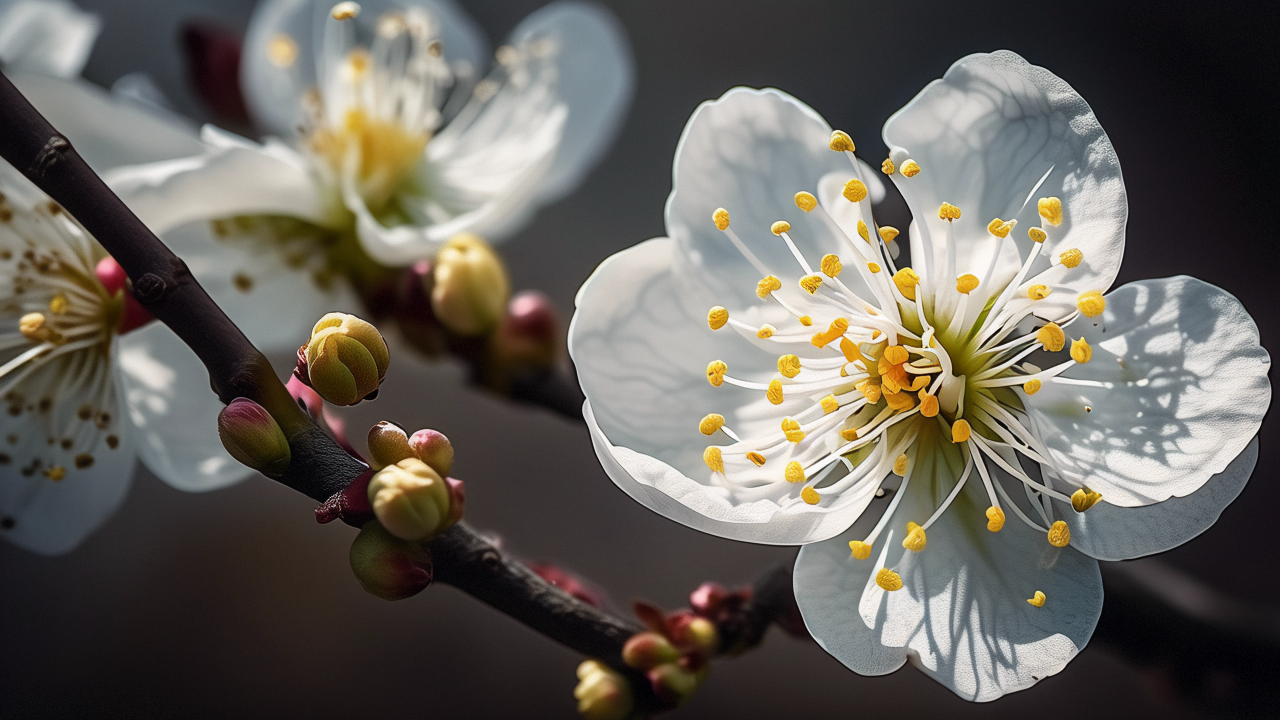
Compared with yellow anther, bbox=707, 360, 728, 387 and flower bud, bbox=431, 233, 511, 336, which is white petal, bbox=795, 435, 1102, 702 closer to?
yellow anther, bbox=707, 360, 728, 387

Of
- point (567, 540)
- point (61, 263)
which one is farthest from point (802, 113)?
point (567, 540)

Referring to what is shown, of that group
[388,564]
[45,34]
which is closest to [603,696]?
[388,564]

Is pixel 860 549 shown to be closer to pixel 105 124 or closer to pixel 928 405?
pixel 928 405

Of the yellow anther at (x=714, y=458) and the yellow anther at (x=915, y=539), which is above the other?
the yellow anther at (x=714, y=458)

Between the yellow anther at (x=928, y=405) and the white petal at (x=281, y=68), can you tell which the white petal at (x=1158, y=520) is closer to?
the yellow anther at (x=928, y=405)

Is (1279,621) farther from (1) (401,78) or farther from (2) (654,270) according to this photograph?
(1) (401,78)

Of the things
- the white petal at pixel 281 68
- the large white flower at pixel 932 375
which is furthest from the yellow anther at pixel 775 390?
the white petal at pixel 281 68

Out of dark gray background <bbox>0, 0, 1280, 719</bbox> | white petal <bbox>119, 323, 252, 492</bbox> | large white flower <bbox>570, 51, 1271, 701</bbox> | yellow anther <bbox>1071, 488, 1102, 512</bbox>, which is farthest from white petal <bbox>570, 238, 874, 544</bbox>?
dark gray background <bbox>0, 0, 1280, 719</bbox>
